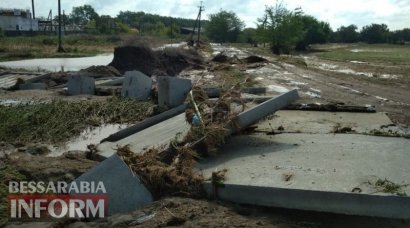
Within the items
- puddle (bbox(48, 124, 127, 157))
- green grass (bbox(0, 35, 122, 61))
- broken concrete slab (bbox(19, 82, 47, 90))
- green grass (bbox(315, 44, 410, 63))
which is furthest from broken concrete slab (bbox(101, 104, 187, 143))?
green grass (bbox(0, 35, 122, 61))

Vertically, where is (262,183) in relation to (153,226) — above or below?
above

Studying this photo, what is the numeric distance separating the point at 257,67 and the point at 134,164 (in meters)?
17.0

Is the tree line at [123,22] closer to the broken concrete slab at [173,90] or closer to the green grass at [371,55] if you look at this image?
the green grass at [371,55]

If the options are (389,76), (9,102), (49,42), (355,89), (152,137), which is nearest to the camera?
(152,137)

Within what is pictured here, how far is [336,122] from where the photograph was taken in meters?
7.98

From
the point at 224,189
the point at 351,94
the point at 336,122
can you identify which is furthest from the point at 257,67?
the point at 224,189

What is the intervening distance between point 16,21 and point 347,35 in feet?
219

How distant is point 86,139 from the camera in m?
8.05

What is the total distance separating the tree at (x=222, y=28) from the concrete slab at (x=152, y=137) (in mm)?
89517

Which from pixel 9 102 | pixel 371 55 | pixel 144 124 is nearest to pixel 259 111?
pixel 144 124

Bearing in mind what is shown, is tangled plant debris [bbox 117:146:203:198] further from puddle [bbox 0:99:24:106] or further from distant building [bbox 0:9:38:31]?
distant building [bbox 0:9:38:31]

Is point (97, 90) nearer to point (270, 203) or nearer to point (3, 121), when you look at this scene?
point (3, 121)

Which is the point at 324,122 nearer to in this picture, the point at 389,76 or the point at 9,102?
the point at 9,102

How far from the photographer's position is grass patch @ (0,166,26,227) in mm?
4598
